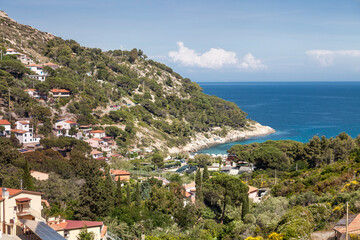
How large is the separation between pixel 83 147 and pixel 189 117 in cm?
3601

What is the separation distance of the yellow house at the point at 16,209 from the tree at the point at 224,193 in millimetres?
13666

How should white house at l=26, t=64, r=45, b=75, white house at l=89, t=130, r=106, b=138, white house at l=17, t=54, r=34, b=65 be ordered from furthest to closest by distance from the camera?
white house at l=17, t=54, r=34, b=65 < white house at l=26, t=64, r=45, b=75 < white house at l=89, t=130, r=106, b=138

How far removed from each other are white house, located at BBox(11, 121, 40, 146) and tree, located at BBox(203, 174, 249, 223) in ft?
81.8

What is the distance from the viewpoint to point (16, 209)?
10.8 meters

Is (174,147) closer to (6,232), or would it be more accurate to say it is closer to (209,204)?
(209,204)

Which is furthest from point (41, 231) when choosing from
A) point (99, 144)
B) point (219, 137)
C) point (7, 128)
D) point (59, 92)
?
point (219, 137)

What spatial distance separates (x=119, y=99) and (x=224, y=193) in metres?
44.3

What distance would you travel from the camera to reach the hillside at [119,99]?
167ft

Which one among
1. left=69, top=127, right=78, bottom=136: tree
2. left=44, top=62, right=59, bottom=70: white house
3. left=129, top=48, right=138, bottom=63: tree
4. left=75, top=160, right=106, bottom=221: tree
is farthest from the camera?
left=129, top=48, right=138, bottom=63: tree

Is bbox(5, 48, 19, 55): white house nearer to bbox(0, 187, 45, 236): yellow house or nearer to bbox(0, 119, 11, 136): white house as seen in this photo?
bbox(0, 119, 11, 136): white house

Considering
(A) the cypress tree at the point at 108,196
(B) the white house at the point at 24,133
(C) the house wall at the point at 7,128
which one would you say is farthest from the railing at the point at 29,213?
(C) the house wall at the point at 7,128

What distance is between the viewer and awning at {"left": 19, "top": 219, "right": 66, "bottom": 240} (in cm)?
886

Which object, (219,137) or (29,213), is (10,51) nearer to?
(219,137)

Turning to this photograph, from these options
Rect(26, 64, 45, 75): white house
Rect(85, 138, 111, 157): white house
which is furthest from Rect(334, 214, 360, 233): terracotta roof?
Rect(26, 64, 45, 75): white house
